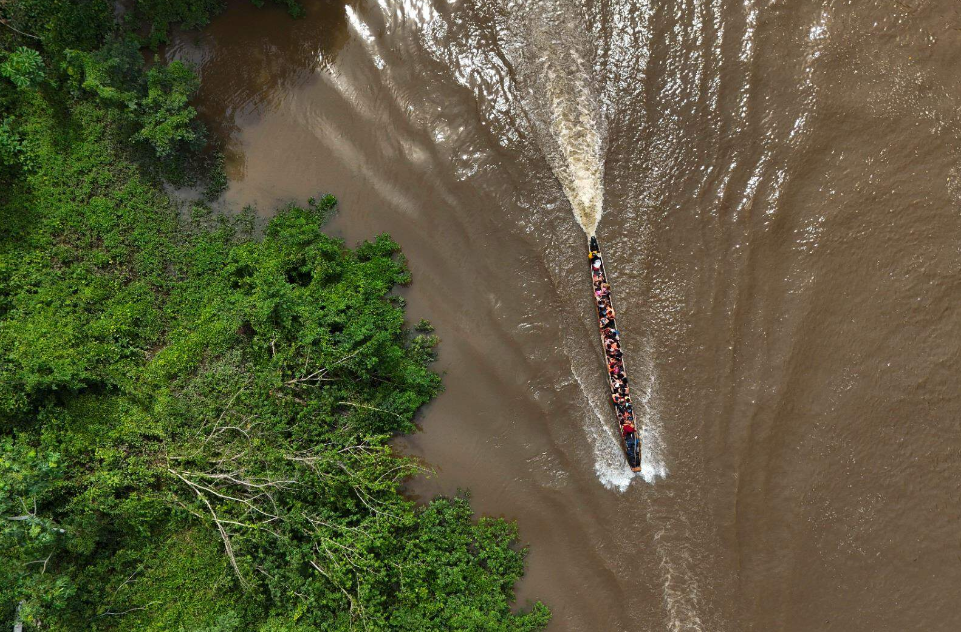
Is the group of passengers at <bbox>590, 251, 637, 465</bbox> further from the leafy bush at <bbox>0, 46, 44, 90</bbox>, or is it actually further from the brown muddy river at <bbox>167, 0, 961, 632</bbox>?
the leafy bush at <bbox>0, 46, 44, 90</bbox>

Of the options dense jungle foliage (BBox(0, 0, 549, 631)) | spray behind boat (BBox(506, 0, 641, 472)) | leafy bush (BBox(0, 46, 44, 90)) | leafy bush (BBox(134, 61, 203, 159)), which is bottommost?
dense jungle foliage (BBox(0, 0, 549, 631))

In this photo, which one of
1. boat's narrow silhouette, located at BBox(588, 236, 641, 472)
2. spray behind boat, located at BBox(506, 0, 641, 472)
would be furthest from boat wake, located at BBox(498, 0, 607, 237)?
boat's narrow silhouette, located at BBox(588, 236, 641, 472)

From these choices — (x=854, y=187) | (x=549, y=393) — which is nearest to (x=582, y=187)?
(x=549, y=393)

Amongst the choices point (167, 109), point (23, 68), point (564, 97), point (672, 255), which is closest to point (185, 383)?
point (167, 109)

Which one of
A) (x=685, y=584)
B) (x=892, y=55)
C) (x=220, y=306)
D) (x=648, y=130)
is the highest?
(x=892, y=55)

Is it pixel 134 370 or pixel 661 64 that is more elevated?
pixel 661 64

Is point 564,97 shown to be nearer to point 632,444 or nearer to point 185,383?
point 632,444

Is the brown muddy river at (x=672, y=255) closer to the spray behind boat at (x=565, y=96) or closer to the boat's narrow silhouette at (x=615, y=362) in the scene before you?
the spray behind boat at (x=565, y=96)

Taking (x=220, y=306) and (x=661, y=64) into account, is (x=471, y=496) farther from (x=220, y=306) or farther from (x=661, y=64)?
(x=661, y=64)
